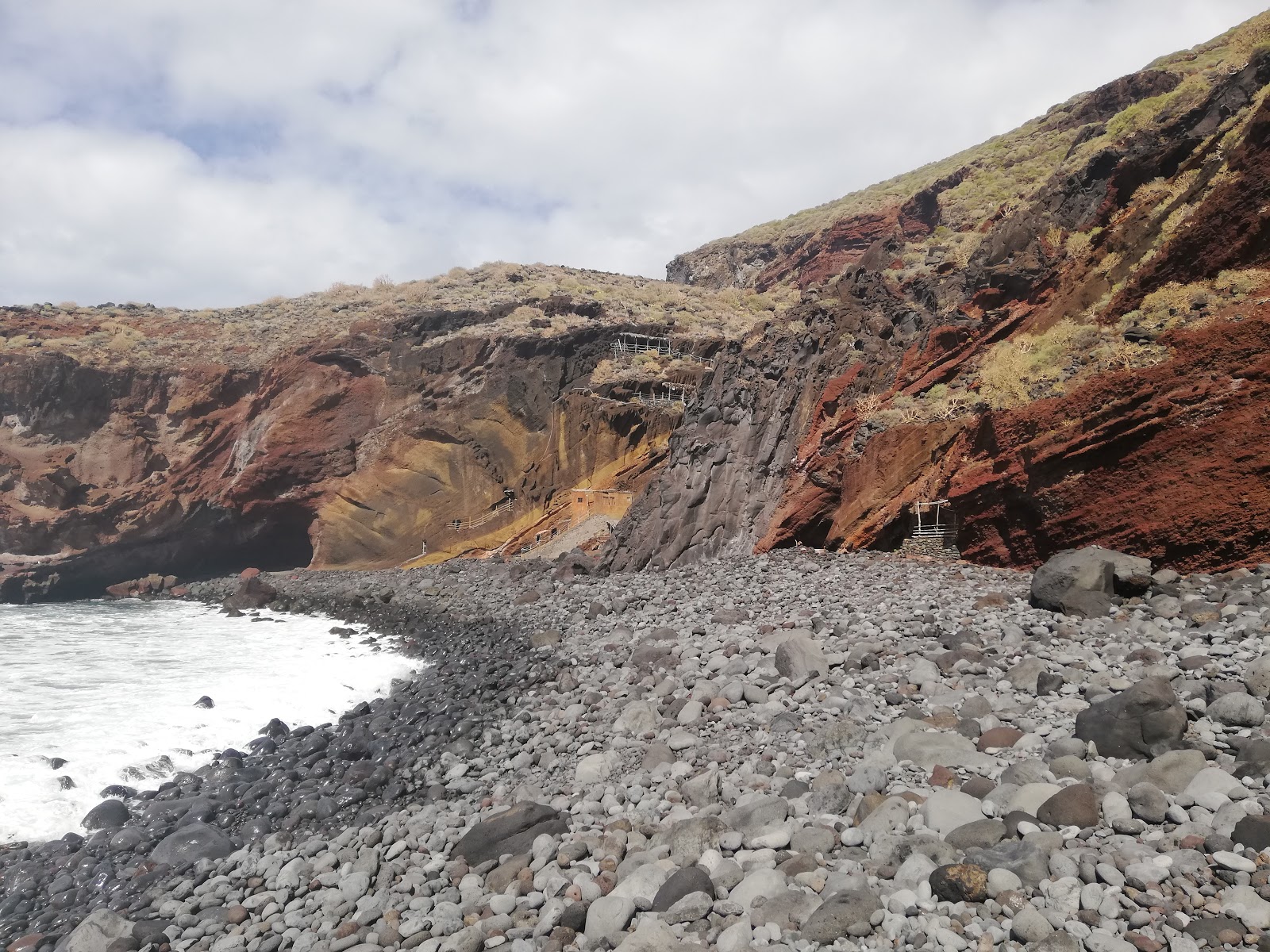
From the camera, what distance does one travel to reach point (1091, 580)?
841cm

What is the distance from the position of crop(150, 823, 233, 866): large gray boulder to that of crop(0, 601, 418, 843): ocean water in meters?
1.82

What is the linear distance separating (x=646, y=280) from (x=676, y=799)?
217ft

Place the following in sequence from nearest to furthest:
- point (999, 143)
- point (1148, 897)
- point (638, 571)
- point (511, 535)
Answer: point (1148, 897)
point (638, 571)
point (511, 535)
point (999, 143)

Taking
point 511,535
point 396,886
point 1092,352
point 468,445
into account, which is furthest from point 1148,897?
point 468,445

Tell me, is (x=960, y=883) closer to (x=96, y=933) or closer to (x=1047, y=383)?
(x=96, y=933)

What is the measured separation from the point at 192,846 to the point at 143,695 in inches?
308

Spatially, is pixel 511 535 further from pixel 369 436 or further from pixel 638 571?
pixel 638 571

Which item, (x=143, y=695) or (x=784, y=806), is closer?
(x=784, y=806)

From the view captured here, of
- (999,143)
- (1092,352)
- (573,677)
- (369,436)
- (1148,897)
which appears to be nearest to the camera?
(1148,897)

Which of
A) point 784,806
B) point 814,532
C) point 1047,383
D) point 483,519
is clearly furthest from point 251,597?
point 1047,383

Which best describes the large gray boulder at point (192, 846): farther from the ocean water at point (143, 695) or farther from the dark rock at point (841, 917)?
the dark rock at point (841, 917)

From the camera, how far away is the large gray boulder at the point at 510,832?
6.62m

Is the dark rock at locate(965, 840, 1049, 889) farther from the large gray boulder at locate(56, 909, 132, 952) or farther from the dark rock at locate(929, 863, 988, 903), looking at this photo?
the large gray boulder at locate(56, 909, 132, 952)

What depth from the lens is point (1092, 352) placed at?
10641 millimetres
